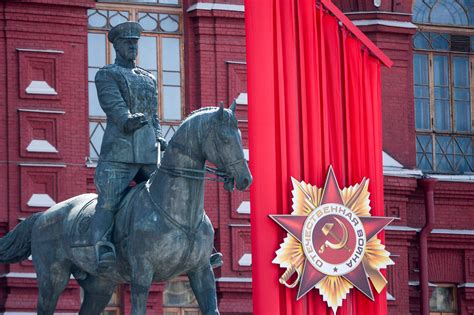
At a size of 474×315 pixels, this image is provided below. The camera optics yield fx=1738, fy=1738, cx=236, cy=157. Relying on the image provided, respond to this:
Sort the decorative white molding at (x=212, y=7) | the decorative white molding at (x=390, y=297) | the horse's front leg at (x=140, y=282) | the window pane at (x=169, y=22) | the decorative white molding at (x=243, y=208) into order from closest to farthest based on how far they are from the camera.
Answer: the horse's front leg at (x=140, y=282)
the decorative white molding at (x=243, y=208)
the decorative white molding at (x=212, y=7)
the window pane at (x=169, y=22)
the decorative white molding at (x=390, y=297)

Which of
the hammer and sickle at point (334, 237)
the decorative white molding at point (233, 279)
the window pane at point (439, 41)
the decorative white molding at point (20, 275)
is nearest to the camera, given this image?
the hammer and sickle at point (334, 237)

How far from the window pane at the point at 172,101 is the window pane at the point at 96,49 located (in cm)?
95

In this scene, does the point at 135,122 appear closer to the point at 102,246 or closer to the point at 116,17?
the point at 102,246

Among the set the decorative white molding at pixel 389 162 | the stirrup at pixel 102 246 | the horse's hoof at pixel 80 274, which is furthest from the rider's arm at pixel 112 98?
the decorative white molding at pixel 389 162

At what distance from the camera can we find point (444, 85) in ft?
83.7

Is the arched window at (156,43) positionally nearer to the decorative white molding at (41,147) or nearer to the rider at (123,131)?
the decorative white molding at (41,147)

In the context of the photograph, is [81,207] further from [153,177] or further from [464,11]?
[464,11]

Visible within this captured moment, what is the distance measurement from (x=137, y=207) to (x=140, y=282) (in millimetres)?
674

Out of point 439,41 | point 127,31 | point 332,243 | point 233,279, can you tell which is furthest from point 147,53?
point 127,31

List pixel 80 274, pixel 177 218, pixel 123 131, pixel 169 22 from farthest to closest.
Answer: pixel 169 22 < pixel 80 274 < pixel 123 131 < pixel 177 218

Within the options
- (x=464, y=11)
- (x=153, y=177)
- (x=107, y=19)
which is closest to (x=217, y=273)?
(x=107, y=19)

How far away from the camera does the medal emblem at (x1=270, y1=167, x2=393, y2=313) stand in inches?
824

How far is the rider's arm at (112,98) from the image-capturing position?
15.4m

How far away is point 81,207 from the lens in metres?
15.9
